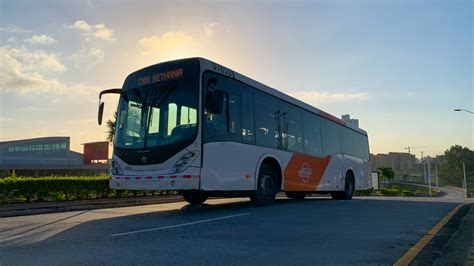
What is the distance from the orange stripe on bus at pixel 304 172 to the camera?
13069mm

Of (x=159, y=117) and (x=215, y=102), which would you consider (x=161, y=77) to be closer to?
(x=159, y=117)

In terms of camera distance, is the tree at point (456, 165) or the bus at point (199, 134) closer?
the bus at point (199, 134)

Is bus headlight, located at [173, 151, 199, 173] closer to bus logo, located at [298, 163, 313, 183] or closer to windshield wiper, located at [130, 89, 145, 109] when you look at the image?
windshield wiper, located at [130, 89, 145, 109]

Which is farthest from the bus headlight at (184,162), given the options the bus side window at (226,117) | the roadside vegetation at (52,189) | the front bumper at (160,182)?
the roadside vegetation at (52,189)

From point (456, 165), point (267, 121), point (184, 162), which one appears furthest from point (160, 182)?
point (456, 165)

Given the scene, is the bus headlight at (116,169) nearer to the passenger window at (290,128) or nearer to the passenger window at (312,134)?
the passenger window at (290,128)

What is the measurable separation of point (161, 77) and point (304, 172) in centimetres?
647

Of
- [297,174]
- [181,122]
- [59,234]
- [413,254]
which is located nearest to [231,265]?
[413,254]

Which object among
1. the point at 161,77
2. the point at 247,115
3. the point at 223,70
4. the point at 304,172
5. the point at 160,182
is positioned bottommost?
the point at 160,182

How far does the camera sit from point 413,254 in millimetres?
5129

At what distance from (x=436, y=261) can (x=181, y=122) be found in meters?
6.08

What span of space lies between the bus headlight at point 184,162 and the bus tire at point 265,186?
Answer: 283cm

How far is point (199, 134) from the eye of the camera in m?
9.20

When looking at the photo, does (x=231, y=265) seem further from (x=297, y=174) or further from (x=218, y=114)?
(x=297, y=174)
